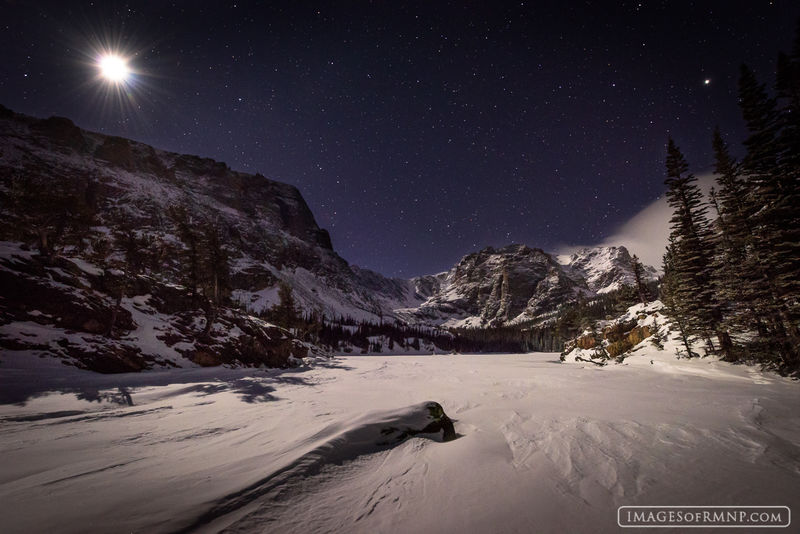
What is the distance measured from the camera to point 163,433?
561cm

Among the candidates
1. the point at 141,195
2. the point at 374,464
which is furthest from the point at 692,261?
the point at 141,195

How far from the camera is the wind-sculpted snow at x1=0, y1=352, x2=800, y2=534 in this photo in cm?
271

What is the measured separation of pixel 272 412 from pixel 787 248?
2444 cm

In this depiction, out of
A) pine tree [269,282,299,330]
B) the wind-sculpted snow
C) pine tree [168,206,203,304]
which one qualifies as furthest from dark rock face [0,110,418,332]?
the wind-sculpted snow

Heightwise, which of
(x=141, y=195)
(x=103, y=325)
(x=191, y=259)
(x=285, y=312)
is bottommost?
(x=103, y=325)

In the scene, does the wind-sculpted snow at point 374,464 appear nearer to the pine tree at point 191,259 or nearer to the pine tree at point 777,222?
the pine tree at point 777,222

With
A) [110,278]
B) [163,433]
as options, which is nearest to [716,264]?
[163,433]

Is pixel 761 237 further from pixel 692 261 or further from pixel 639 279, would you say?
pixel 639 279

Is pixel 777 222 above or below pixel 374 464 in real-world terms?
above

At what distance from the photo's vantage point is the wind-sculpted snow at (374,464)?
8.90ft

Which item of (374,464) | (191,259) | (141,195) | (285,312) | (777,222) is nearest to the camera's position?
(374,464)

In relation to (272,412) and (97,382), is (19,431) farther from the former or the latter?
(97,382)

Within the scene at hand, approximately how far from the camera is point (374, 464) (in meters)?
4.22

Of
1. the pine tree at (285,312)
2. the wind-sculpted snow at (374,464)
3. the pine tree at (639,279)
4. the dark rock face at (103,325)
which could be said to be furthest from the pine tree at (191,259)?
the pine tree at (639,279)
